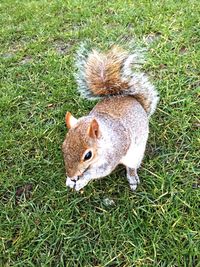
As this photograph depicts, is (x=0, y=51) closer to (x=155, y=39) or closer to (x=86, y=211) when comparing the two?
(x=155, y=39)

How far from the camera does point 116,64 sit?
2.03 metres

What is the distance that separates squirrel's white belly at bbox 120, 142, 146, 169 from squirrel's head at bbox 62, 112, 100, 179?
296mm

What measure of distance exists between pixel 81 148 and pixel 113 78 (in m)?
0.53

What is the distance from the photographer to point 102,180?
6.98 feet

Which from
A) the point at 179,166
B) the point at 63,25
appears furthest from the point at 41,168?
the point at 63,25

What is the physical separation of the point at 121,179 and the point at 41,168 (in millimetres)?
471

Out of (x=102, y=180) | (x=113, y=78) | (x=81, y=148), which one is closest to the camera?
(x=81, y=148)

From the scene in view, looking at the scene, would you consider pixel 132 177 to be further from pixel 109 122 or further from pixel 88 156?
pixel 88 156

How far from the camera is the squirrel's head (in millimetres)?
1643

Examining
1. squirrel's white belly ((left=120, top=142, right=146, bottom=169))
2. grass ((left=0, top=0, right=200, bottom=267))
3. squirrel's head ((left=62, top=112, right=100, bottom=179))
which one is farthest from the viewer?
squirrel's white belly ((left=120, top=142, right=146, bottom=169))

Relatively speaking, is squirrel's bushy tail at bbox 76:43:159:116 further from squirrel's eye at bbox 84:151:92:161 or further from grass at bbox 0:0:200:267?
squirrel's eye at bbox 84:151:92:161

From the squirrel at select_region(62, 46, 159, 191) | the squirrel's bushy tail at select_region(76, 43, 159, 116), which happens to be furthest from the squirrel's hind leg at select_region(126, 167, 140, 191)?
the squirrel's bushy tail at select_region(76, 43, 159, 116)

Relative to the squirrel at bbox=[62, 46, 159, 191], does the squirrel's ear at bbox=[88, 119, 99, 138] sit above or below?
above

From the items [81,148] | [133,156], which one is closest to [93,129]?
[81,148]
